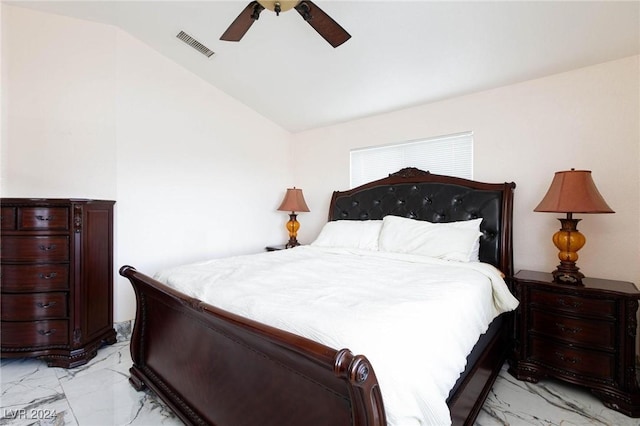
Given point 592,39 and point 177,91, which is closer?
point 592,39

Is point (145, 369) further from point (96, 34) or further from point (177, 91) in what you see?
point (96, 34)

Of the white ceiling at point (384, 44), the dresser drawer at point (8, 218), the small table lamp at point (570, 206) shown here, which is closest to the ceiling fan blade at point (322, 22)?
the white ceiling at point (384, 44)

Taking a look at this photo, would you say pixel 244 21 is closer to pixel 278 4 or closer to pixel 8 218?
pixel 278 4

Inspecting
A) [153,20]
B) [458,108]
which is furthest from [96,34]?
[458,108]

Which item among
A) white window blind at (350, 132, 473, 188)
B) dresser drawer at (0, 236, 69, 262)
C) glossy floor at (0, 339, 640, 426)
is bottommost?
glossy floor at (0, 339, 640, 426)

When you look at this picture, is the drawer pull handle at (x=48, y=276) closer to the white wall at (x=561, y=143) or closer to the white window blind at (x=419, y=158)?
the white window blind at (x=419, y=158)

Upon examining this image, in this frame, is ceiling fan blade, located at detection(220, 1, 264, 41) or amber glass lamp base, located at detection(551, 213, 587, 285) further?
amber glass lamp base, located at detection(551, 213, 587, 285)

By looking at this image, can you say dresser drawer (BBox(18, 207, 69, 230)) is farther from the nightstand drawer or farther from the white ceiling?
the nightstand drawer

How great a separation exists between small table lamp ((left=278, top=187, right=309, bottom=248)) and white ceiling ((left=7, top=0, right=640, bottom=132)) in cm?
113

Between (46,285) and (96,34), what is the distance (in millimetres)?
2245

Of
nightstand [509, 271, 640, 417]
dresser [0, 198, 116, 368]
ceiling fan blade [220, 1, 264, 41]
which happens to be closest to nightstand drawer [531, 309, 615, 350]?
nightstand [509, 271, 640, 417]

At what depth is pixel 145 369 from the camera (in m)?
1.96

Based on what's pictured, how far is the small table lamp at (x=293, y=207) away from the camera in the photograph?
3822 millimetres

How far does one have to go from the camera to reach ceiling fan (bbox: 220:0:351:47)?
1674 millimetres
